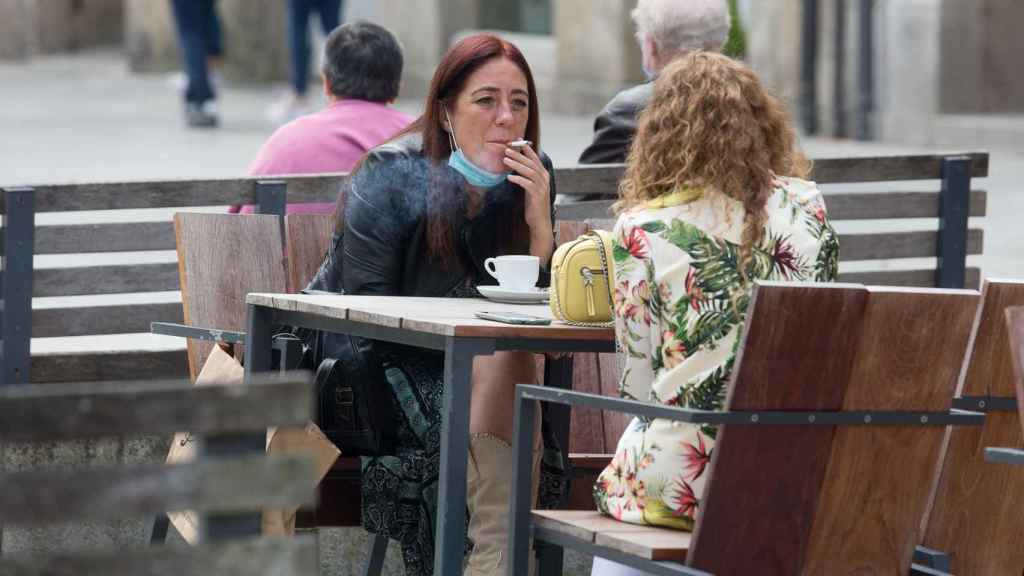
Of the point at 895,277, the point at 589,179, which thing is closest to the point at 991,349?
the point at 589,179

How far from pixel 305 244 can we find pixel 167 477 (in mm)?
2861

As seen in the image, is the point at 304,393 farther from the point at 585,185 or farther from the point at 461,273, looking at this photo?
the point at 585,185

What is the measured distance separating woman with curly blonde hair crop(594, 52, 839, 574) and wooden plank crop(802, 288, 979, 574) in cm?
24

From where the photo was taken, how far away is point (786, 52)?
15.0 m

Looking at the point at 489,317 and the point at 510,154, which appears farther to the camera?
A: the point at 510,154

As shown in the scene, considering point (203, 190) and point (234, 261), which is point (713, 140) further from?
point (203, 190)

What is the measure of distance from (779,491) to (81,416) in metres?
1.60

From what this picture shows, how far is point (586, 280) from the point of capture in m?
4.20

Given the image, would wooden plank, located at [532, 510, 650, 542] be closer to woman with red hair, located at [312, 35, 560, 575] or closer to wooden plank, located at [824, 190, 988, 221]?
woman with red hair, located at [312, 35, 560, 575]

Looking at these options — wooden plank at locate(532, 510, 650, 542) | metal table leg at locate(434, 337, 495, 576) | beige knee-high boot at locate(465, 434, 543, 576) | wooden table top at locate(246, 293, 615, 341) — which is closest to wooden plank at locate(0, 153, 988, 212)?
wooden table top at locate(246, 293, 615, 341)

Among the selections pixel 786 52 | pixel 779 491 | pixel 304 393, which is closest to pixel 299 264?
pixel 779 491

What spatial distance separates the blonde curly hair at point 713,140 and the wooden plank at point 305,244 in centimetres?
141

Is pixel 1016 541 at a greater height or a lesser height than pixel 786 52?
lesser

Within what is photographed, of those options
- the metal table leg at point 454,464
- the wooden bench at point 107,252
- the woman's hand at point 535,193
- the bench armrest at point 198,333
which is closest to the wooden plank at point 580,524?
the metal table leg at point 454,464
